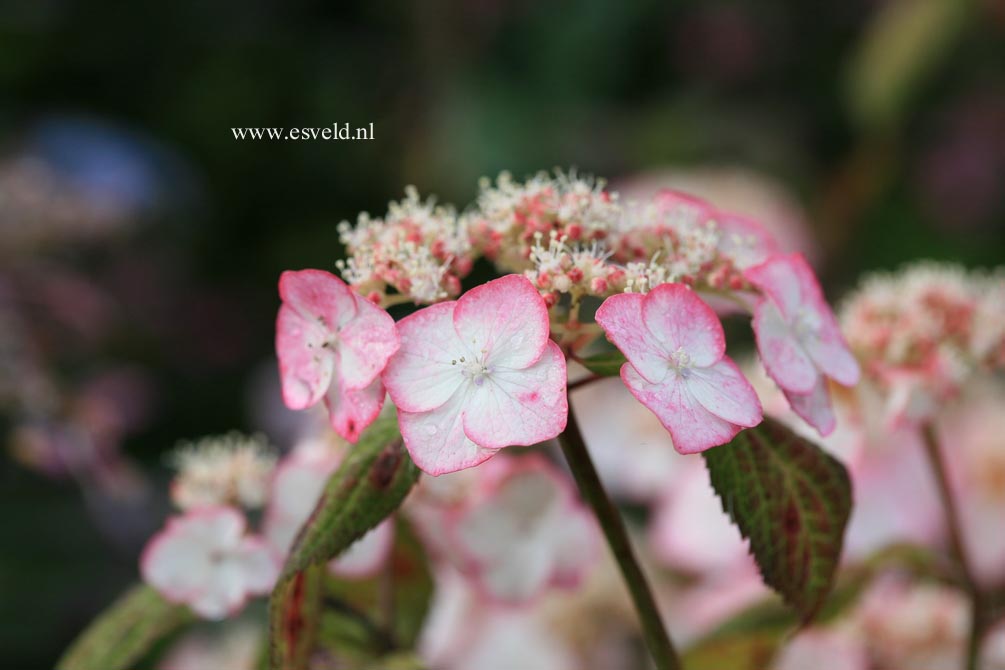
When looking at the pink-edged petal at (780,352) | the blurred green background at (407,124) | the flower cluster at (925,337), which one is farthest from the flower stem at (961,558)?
the blurred green background at (407,124)

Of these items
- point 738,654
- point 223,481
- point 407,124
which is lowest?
point 738,654

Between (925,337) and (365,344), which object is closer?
(365,344)

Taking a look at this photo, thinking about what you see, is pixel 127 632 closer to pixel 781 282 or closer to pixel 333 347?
pixel 333 347

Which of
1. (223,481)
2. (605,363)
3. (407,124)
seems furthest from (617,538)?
(407,124)

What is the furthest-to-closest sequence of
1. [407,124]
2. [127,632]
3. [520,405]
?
[407,124] → [127,632] → [520,405]

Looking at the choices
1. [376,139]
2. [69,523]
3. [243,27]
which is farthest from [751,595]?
Answer: [243,27]

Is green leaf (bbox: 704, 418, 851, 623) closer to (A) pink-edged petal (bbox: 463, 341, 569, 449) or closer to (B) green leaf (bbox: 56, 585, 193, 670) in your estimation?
(A) pink-edged petal (bbox: 463, 341, 569, 449)

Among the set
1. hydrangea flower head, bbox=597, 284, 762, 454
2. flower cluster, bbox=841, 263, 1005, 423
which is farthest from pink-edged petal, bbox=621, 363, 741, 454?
flower cluster, bbox=841, 263, 1005, 423
